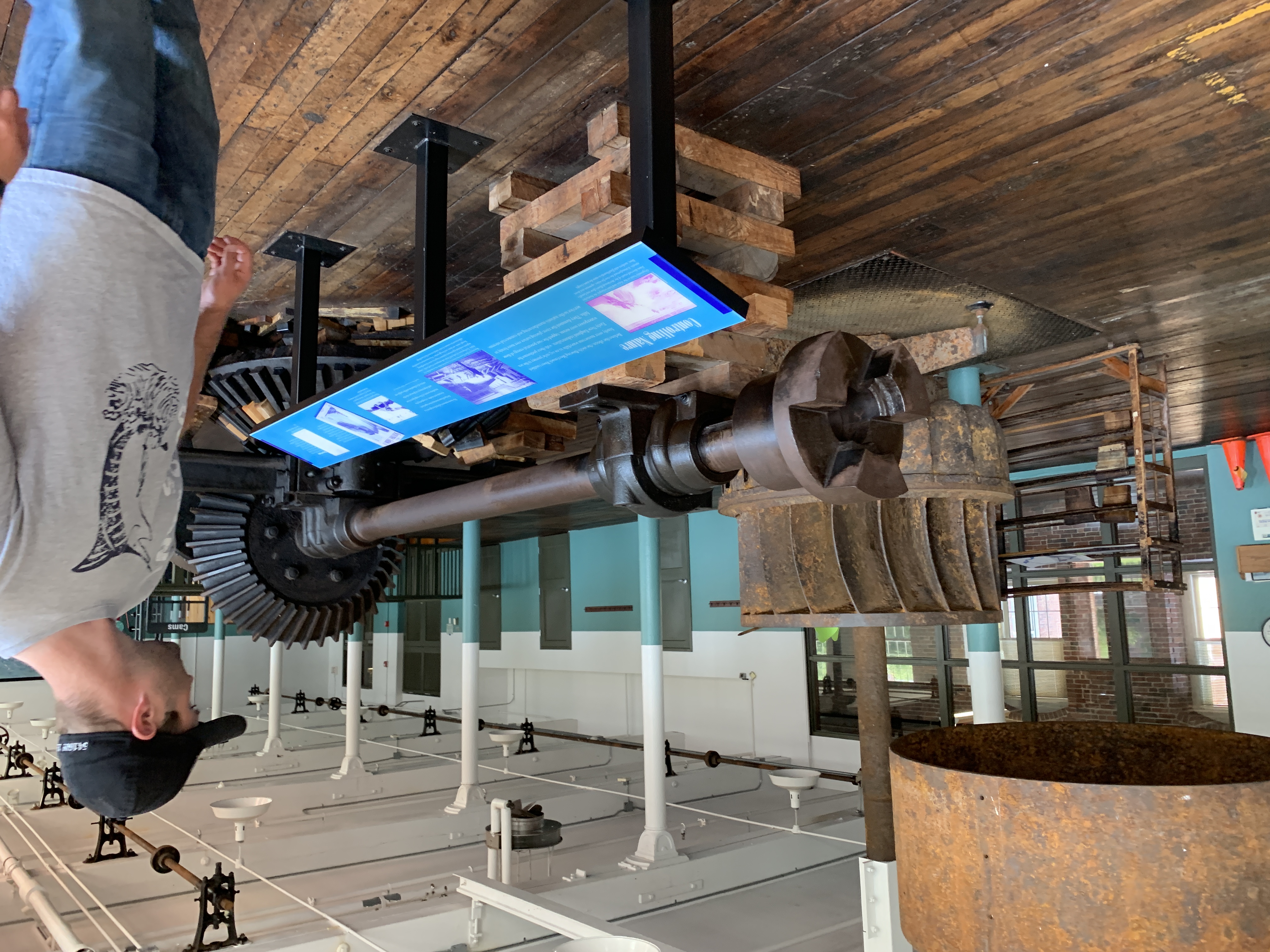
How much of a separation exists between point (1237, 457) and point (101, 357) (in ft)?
30.0

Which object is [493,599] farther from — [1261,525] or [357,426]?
[357,426]

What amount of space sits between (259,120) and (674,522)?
9.74 m

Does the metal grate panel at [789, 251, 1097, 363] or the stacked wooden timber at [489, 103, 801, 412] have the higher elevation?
the metal grate panel at [789, 251, 1097, 363]

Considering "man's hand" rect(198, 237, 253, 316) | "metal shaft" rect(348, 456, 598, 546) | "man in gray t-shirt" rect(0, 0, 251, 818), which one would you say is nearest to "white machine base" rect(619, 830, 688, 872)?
"metal shaft" rect(348, 456, 598, 546)

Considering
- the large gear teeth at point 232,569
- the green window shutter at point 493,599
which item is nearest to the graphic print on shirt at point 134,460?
the large gear teeth at point 232,569

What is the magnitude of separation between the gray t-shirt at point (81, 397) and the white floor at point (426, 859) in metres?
4.66

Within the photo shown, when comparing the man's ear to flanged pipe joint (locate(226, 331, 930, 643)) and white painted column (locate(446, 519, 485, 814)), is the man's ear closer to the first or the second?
flanged pipe joint (locate(226, 331, 930, 643))

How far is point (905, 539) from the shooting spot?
2467 mm

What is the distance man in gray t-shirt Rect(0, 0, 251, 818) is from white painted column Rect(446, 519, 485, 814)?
7.55 meters

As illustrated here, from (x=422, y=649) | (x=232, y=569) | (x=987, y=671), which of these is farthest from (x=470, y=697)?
(x=422, y=649)

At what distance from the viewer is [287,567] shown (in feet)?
10.7

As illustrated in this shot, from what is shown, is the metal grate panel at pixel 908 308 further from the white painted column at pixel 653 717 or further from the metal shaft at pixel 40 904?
the metal shaft at pixel 40 904

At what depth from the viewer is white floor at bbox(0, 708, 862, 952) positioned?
579cm

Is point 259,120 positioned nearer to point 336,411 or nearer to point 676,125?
point 336,411
